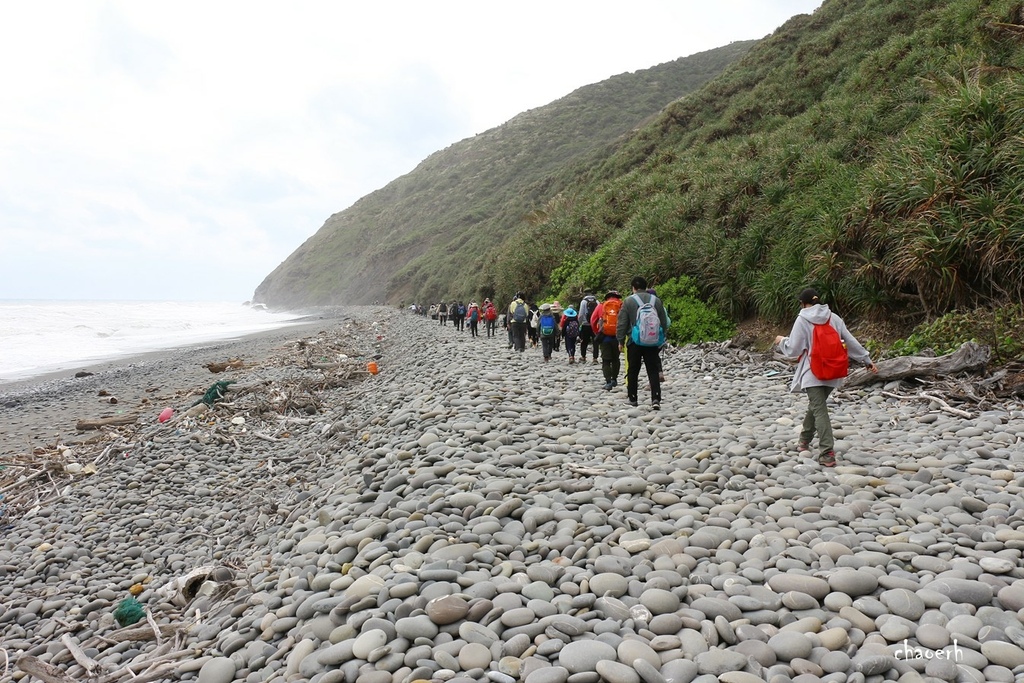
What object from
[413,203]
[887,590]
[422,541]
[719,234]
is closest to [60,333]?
[719,234]

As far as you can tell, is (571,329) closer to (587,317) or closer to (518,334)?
(587,317)

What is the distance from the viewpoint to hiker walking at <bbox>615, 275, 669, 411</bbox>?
7.12 meters

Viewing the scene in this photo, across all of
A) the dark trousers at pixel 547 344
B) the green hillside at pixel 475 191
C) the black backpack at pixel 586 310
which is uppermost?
the green hillside at pixel 475 191

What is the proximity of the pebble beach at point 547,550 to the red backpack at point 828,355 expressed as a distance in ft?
2.53

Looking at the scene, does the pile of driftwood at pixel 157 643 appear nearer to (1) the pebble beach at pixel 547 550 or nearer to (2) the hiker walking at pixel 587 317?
(1) the pebble beach at pixel 547 550

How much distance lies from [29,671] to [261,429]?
6014 mm

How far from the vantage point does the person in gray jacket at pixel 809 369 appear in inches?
188

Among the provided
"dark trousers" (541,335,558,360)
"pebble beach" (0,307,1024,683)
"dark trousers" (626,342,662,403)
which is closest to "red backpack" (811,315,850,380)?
"pebble beach" (0,307,1024,683)

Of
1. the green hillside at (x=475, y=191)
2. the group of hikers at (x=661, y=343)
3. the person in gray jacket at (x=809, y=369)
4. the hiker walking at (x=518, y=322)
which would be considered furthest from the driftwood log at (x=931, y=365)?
the green hillside at (x=475, y=191)

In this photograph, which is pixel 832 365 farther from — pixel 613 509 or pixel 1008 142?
pixel 1008 142

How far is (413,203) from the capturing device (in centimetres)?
10288

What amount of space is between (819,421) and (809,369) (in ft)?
1.59

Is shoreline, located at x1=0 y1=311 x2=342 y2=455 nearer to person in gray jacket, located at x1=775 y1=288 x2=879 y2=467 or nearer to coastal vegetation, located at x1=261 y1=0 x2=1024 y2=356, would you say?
person in gray jacket, located at x1=775 y1=288 x2=879 y2=467

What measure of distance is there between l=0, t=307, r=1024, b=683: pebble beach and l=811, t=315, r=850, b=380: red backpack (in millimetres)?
771
